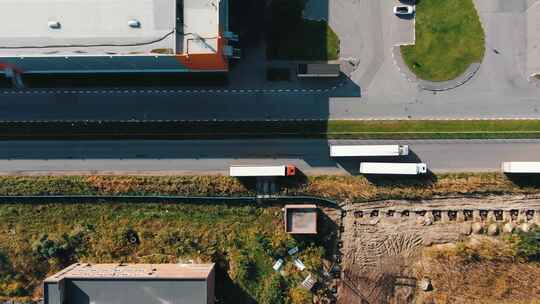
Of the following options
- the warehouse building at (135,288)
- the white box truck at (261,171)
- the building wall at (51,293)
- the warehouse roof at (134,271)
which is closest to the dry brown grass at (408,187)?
the white box truck at (261,171)

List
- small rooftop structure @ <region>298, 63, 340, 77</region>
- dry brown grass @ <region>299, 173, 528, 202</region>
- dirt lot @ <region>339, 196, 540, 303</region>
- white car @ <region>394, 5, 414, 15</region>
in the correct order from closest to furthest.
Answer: small rooftop structure @ <region>298, 63, 340, 77</region> < white car @ <region>394, 5, 414, 15</region> < dry brown grass @ <region>299, 173, 528, 202</region> < dirt lot @ <region>339, 196, 540, 303</region>

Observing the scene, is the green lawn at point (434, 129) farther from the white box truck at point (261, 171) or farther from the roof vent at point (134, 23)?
the roof vent at point (134, 23)

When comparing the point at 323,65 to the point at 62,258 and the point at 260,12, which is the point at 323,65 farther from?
the point at 62,258

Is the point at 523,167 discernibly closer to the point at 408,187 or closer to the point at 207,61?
the point at 408,187

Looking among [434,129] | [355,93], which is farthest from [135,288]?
[434,129]

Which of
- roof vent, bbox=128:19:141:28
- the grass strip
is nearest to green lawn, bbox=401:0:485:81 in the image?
the grass strip

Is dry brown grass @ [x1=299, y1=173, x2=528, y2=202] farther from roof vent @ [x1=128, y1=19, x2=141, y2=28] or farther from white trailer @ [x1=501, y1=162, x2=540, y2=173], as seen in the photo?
roof vent @ [x1=128, y1=19, x2=141, y2=28]
